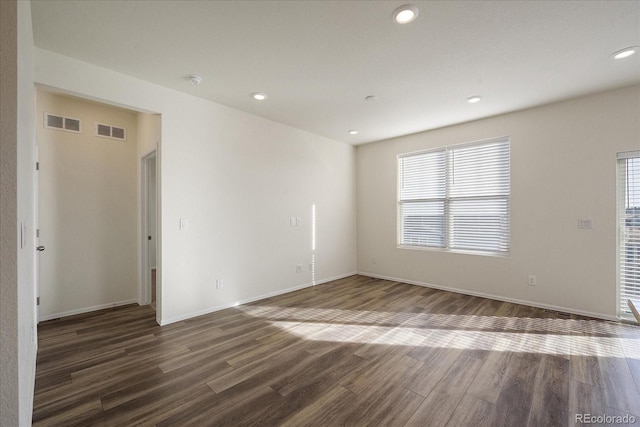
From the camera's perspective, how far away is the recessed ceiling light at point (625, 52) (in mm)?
2412

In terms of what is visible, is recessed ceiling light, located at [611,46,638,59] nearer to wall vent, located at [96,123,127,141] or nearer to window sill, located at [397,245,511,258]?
window sill, located at [397,245,511,258]

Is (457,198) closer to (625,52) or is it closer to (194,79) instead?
(625,52)

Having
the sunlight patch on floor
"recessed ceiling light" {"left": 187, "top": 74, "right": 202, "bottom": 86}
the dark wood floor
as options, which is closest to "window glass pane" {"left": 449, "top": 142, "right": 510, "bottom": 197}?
the dark wood floor

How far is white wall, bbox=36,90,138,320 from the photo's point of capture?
343cm

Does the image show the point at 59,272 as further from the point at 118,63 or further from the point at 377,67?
the point at 377,67

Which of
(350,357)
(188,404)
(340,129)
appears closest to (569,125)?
(340,129)

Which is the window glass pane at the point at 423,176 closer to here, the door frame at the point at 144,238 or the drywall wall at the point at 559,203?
the drywall wall at the point at 559,203

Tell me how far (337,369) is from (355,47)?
2.73 meters

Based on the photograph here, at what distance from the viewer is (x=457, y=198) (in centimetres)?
453

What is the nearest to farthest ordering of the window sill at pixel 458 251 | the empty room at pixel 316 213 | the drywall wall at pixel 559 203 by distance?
the empty room at pixel 316 213 → the drywall wall at pixel 559 203 → the window sill at pixel 458 251

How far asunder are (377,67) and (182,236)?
2.89 m

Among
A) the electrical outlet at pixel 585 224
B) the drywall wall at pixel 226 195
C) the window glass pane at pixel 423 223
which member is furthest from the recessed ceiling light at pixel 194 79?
the electrical outlet at pixel 585 224

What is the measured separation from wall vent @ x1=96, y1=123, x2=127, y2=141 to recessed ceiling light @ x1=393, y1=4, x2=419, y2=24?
3.94 meters

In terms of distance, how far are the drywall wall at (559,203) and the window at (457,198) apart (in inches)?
6.1
